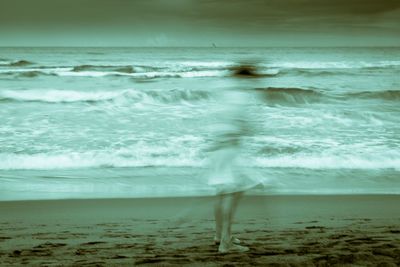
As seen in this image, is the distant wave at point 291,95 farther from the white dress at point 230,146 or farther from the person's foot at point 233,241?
the white dress at point 230,146

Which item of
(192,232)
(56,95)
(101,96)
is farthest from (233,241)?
(56,95)

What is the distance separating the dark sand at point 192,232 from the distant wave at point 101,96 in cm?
1349

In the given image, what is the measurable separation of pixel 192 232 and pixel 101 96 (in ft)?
55.0

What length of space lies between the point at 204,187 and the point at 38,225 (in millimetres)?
2896

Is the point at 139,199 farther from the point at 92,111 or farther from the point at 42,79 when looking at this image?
the point at 42,79

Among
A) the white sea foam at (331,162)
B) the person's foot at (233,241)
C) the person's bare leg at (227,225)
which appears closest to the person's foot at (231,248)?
the person's bare leg at (227,225)

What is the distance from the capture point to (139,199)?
291 inches

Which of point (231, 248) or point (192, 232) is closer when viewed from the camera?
point (231, 248)

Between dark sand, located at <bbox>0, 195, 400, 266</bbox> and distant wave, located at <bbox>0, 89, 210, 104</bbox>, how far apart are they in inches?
531

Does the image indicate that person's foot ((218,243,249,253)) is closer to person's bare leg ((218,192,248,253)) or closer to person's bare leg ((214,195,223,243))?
person's bare leg ((218,192,248,253))

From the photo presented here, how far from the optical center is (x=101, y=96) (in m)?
21.6

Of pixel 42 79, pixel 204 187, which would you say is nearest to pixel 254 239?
pixel 204 187

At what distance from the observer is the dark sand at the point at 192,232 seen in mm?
4438

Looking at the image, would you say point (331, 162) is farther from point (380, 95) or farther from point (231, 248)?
point (380, 95)
